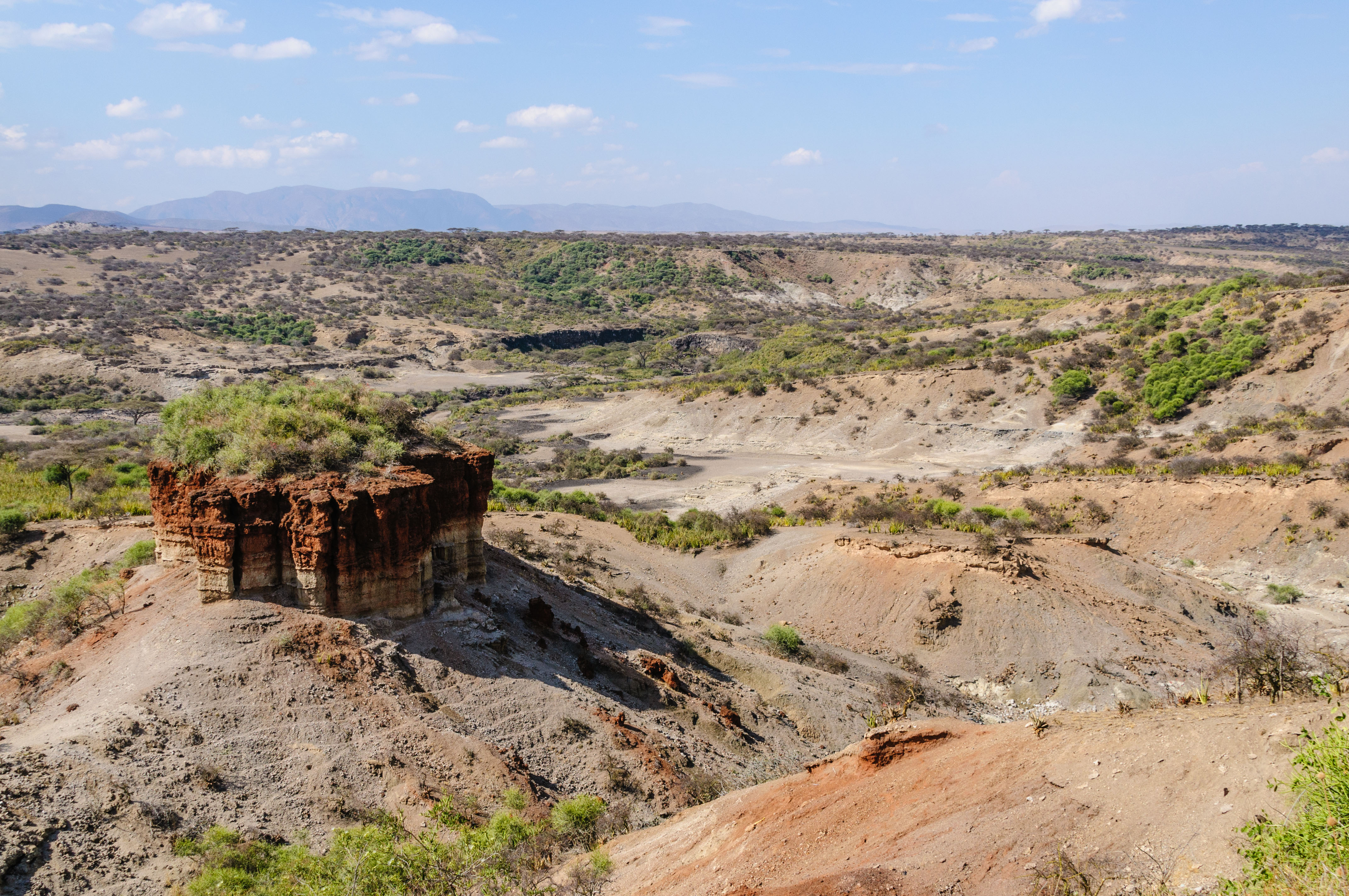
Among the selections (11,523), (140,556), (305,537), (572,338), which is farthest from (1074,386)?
(572,338)

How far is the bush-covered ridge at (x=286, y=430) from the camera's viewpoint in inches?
534

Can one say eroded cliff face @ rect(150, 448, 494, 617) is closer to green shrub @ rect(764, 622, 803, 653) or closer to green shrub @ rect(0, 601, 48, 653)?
green shrub @ rect(0, 601, 48, 653)

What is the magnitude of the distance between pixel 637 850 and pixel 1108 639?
53.7 ft

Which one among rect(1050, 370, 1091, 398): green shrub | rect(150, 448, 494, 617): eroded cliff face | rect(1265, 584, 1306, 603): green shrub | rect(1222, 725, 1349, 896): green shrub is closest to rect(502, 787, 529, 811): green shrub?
rect(150, 448, 494, 617): eroded cliff face

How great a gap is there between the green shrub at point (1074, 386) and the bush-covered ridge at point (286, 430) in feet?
139

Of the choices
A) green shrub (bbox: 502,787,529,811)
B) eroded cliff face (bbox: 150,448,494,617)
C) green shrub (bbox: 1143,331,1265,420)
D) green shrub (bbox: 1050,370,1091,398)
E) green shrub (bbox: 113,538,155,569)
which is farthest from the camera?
green shrub (bbox: 1050,370,1091,398)

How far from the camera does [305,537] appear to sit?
501 inches

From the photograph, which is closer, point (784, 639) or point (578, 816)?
point (578, 816)

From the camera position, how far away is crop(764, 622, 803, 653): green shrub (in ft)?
70.9

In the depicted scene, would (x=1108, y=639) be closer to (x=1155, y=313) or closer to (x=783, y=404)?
(x=783, y=404)

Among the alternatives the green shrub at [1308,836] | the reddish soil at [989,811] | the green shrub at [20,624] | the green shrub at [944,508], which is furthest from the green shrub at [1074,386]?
the green shrub at [20,624]

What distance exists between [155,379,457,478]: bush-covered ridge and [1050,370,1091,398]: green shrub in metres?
42.3

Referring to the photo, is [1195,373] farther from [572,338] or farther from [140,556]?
[572,338]

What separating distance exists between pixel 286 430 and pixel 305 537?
2371 millimetres
